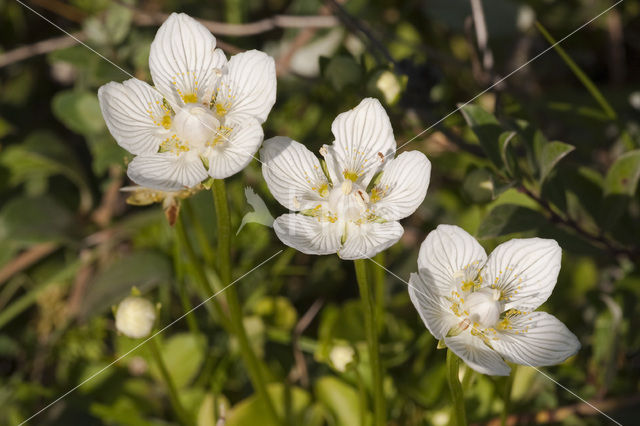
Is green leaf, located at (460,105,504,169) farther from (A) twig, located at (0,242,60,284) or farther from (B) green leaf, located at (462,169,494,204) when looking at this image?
(A) twig, located at (0,242,60,284)

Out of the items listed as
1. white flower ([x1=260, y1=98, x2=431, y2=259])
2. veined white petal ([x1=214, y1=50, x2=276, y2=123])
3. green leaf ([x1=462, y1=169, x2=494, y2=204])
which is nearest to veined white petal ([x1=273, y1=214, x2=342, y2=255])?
white flower ([x1=260, y1=98, x2=431, y2=259])

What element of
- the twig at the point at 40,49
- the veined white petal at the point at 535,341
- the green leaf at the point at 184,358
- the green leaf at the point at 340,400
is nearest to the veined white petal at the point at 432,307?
the veined white petal at the point at 535,341

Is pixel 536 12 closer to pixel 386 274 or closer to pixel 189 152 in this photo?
pixel 386 274

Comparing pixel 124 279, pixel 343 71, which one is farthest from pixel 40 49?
pixel 343 71

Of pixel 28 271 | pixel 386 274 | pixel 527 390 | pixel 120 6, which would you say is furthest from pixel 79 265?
pixel 527 390

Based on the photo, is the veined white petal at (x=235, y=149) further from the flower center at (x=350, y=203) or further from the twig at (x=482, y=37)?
the twig at (x=482, y=37)
